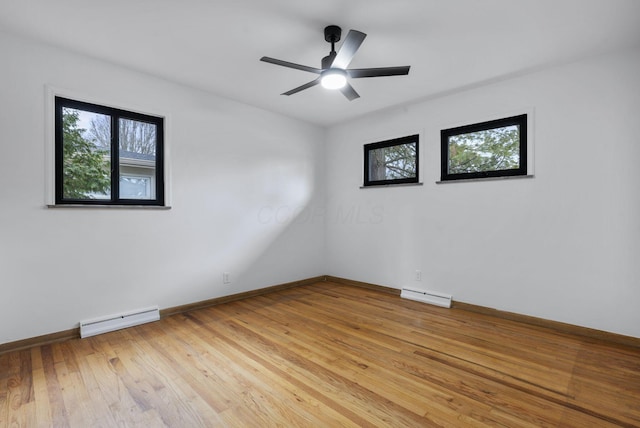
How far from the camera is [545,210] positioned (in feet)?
10.0

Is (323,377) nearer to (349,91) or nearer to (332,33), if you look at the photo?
(349,91)

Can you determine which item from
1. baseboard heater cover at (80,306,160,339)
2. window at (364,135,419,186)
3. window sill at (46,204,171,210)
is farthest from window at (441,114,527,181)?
baseboard heater cover at (80,306,160,339)

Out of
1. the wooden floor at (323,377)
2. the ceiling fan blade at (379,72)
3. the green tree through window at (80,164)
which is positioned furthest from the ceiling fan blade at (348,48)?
the green tree through window at (80,164)

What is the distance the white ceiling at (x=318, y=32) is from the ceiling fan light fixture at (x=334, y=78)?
1.09ft

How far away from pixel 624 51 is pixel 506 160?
1252mm

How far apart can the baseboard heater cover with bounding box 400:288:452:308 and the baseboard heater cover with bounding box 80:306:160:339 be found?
301 centimetres

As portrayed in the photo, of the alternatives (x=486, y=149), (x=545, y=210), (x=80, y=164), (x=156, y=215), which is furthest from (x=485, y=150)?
(x=80, y=164)

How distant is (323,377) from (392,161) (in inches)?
123

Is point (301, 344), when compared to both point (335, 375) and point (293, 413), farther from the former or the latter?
point (293, 413)

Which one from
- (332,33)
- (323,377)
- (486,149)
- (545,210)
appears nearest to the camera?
(323,377)

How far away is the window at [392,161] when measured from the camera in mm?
4176

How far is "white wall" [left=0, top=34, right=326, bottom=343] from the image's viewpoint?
2510mm

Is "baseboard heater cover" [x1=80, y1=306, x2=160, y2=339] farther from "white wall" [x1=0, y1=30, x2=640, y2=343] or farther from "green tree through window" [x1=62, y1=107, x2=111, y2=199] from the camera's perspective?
"green tree through window" [x1=62, y1=107, x2=111, y2=199]

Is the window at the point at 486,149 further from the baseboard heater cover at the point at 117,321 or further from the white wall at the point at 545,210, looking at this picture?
the baseboard heater cover at the point at 117,321
